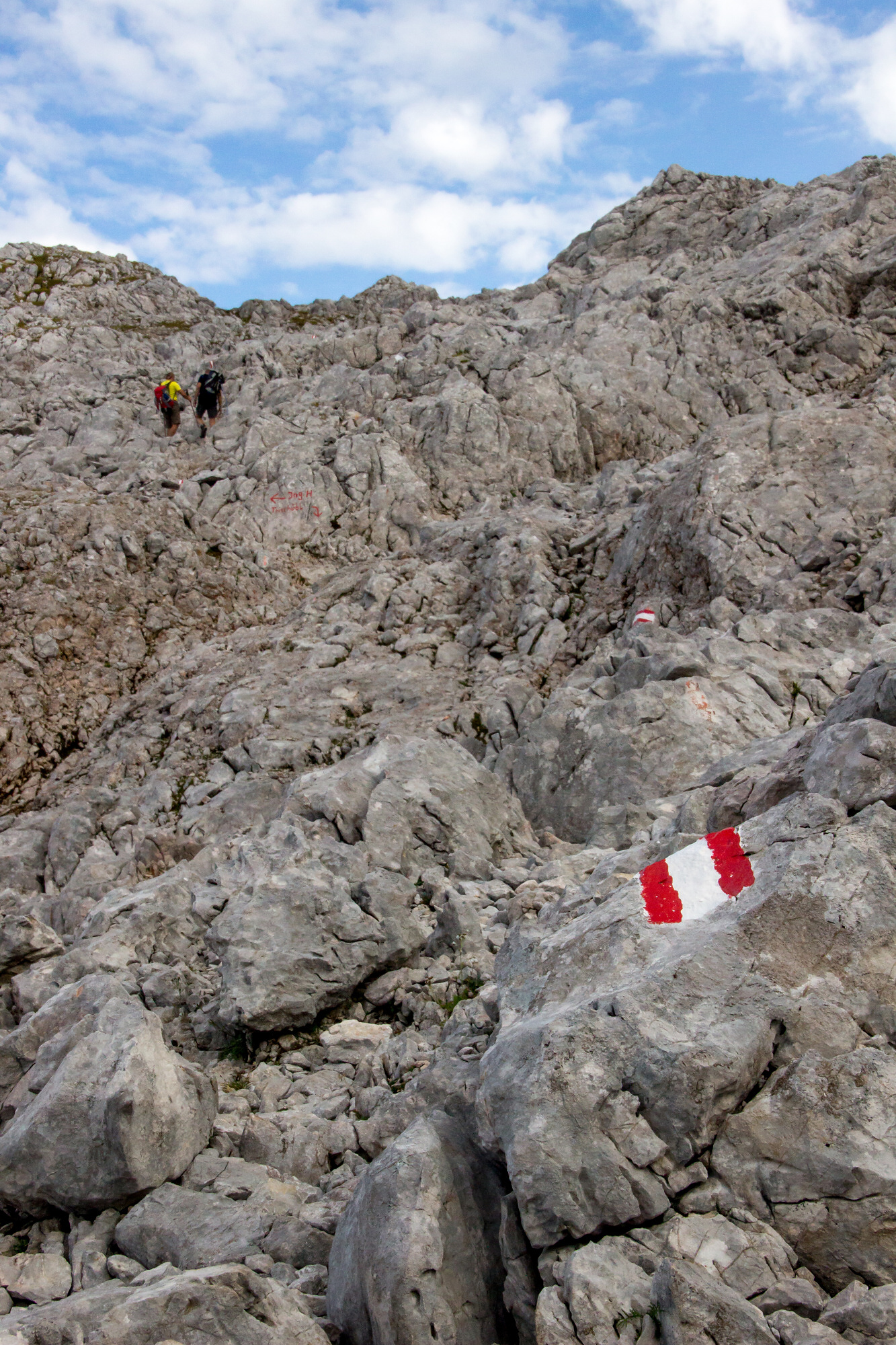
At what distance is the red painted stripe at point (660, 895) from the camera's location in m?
7.30

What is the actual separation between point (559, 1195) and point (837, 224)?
4250 cm

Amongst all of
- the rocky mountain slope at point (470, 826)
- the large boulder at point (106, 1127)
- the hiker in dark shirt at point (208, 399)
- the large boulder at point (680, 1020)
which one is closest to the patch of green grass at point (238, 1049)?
the rocky mountain slope at point (470, 826)

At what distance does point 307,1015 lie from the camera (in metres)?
10.9

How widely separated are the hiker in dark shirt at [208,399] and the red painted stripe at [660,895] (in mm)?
31843

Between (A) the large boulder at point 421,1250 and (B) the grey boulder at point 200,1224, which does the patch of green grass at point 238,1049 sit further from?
(A) the large boulder at point 421,1250

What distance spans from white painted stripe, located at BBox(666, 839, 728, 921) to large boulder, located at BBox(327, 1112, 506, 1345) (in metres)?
2.75

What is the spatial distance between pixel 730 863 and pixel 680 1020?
1701 millimetres

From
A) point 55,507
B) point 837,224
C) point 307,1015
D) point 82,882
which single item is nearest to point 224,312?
point 55,507

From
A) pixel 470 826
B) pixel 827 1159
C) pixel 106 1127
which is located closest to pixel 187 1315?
pixel 106 1127

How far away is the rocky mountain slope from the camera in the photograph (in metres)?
5.82

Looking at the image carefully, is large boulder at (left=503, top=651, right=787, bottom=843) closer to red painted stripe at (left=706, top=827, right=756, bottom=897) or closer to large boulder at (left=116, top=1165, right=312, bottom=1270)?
red painted stripe at (left=706, top=827, right=756, bottom=897)

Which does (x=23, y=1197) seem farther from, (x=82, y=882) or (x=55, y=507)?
(x=55, y=507)

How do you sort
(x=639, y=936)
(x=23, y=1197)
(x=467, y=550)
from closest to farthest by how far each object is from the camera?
(x=639, y=936) < (x=23, y=1197) < (x=467, y=550)

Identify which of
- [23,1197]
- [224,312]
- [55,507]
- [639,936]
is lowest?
[23,1197]
